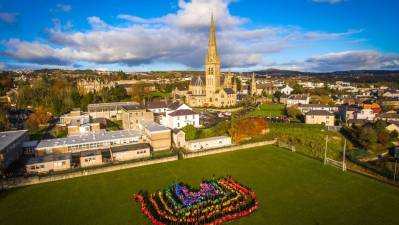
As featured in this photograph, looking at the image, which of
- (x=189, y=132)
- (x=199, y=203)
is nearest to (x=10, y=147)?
(x=189, y=132)

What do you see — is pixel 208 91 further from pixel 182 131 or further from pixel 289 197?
pixel 289 197

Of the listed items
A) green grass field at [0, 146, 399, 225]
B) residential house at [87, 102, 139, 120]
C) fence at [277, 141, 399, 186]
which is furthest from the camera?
residential house at [87, 102, 139, 120]

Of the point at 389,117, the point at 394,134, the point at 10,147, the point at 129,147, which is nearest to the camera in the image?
the point at 10,147

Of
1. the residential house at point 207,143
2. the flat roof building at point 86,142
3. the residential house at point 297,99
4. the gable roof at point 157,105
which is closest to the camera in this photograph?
the flat roof building at point 86,142

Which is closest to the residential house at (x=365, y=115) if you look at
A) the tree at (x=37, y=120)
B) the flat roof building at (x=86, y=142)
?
the flat roof building at (x=86, y=142)

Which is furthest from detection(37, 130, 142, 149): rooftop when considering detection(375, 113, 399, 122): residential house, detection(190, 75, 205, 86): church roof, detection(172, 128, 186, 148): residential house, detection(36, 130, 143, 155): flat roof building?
detection(375, 113, 399, 122): residential house

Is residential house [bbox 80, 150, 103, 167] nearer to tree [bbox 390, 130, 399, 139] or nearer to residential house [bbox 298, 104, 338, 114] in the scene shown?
tree [bbox 390, 130, 399, 139]

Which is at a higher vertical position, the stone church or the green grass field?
the stone church

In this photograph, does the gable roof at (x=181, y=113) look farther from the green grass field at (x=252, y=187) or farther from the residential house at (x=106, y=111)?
the green grass field at (x=252, y=187)

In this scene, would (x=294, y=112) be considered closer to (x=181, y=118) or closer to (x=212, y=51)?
(x=181, y=118)

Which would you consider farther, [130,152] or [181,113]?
[181,113]
